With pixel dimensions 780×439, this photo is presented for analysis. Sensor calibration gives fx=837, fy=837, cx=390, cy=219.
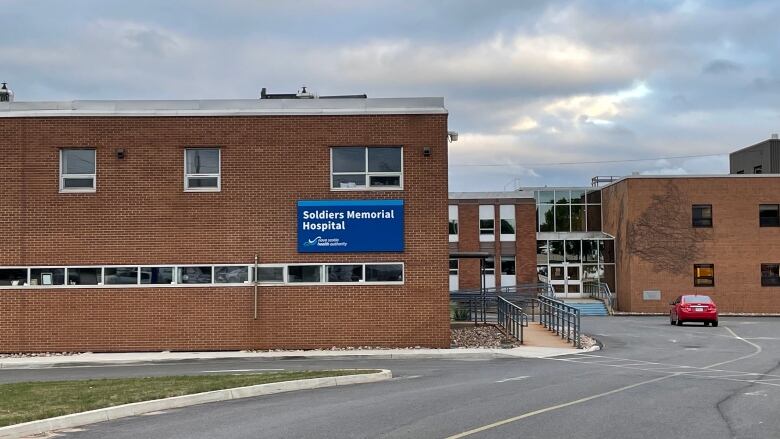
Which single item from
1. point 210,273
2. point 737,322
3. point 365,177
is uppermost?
point 365,177

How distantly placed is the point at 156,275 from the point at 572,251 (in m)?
35.5

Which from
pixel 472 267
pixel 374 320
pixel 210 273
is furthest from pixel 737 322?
pixel 210 273

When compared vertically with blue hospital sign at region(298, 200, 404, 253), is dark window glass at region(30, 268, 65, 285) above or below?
below

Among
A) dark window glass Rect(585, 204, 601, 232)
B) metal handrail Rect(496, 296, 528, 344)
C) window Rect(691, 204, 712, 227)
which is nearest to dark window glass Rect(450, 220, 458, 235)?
dark window glass Rect(585, 204, 601, 232)

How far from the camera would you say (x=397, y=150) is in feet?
75.9

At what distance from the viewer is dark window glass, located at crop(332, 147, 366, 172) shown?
23.1 metres

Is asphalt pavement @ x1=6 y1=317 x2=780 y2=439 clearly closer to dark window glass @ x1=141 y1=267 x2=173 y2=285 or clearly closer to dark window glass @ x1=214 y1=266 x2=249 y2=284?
dark window glass @ x1=214 y1=266 x2=249 y2=284

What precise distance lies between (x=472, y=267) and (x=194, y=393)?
130 feet

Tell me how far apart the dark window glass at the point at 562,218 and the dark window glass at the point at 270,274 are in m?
35.2

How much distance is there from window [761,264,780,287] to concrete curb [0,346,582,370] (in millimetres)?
28477

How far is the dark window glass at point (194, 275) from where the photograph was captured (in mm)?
22734

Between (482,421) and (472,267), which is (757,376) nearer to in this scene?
(482,421)

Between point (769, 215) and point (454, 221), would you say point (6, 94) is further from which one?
point (769, 215)

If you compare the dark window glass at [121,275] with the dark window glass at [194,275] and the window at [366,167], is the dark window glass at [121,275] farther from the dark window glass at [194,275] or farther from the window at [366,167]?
the window at [366,167]
